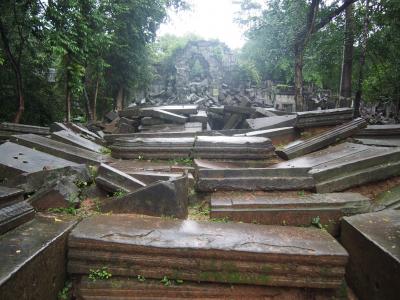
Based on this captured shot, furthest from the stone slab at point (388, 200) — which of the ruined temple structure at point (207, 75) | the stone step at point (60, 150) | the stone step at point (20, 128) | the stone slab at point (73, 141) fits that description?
the ruined temple structure at point (207, 75)

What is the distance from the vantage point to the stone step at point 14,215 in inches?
79.8

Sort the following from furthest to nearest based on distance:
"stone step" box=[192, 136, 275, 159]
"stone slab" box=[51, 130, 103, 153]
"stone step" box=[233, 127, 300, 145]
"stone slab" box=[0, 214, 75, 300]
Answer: "stone step" box=[233, 127, 300, 145] → "stone slab" box=[51, 130, 103, 153] → "stone step" box=[192, 136, 275, 159] → "stone slab" box=[0, 214, 75, 300]

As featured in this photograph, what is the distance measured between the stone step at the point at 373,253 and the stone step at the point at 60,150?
3.39m

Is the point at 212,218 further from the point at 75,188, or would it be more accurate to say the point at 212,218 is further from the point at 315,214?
the point at 75,188

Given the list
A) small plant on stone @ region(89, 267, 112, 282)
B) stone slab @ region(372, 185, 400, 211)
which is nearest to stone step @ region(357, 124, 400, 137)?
stone slab @ region(372, 185, 400, 211)

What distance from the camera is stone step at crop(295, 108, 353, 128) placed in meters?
5.29

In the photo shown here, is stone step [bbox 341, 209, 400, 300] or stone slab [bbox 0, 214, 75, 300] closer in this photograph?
stone slab [bbox 0, 214, 75, 300]

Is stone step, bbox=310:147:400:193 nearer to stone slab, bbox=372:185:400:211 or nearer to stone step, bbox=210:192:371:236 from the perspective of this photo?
stone slab, bbox=372:185:400:211

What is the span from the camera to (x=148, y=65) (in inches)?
653

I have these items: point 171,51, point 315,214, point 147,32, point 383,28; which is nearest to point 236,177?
point 315,214

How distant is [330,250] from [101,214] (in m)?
2.04

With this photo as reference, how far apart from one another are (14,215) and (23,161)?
1696 millimetres

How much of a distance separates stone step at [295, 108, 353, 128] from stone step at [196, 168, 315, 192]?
221cm

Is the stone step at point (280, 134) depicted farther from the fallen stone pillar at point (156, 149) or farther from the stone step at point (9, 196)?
the stone step at point (9, 196)
